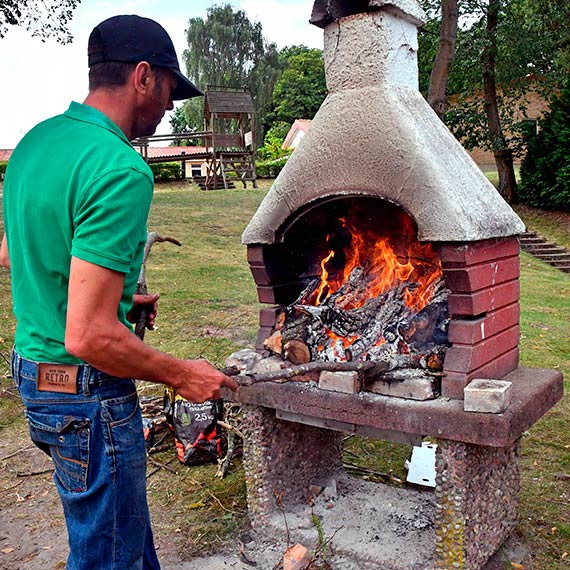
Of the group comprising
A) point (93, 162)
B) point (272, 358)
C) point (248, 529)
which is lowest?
point (248, 529)

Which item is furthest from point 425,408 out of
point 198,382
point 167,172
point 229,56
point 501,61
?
point 229,56

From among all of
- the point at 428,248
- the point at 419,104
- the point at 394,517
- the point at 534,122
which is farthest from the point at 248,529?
the point at 534,122

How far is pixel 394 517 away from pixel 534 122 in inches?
655

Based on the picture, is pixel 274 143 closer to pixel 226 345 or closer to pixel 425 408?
pixel 226 345

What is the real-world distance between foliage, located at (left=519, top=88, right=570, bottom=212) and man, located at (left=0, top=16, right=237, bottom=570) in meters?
15.6

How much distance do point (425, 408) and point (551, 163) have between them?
15.5 m

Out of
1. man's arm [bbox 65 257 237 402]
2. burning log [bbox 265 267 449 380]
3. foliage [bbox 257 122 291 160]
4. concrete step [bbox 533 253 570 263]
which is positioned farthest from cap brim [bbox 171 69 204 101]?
foliage [bbox 257 122 291 160]

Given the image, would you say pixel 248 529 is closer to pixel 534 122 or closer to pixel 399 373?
pixel 399 373

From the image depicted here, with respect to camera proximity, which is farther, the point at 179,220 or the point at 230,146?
the point at 230,146

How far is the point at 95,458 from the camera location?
6.51ft

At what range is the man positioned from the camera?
175cm

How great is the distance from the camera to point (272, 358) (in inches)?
136

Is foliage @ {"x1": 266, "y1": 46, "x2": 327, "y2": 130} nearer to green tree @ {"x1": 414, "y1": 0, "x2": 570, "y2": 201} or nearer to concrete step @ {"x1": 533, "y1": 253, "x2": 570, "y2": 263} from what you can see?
green tree @ {"x1": 414, "y1": 0, "x2": 570, "y2": 201}

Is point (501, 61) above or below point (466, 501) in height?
above
